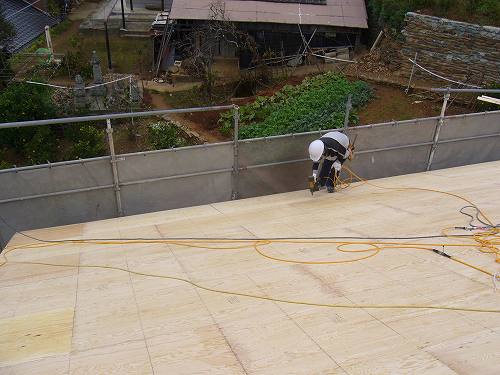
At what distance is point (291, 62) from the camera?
19.4 m

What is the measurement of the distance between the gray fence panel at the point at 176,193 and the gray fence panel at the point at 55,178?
508 mm

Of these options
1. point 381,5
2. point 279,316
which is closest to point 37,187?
point 279,316

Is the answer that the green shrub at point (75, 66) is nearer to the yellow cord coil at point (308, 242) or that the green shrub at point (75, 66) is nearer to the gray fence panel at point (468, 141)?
the yellow cord coil at point (308, 242)

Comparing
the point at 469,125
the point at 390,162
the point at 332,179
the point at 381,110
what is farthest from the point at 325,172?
the point at 381,110

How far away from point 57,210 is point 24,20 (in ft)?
74.8

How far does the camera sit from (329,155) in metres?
8.12

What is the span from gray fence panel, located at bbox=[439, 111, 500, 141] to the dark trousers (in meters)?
3.07

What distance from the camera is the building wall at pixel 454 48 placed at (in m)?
14.8

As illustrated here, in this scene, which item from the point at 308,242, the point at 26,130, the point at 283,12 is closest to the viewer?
the point at 308,242

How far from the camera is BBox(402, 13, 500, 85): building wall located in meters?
14.8

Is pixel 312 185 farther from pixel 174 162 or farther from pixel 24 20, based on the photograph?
pixel 24 20

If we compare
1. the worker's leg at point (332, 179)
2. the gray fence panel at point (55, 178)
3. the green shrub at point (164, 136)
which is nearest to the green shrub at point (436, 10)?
the green shrub at point (164, 136)

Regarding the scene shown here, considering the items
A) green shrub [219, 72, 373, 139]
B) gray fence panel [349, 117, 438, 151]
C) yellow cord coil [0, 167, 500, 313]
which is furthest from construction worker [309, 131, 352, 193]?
green shrub [219, 72, 373, 139]

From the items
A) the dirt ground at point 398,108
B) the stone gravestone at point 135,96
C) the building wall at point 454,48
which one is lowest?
the stone gravestone at point 135,96
